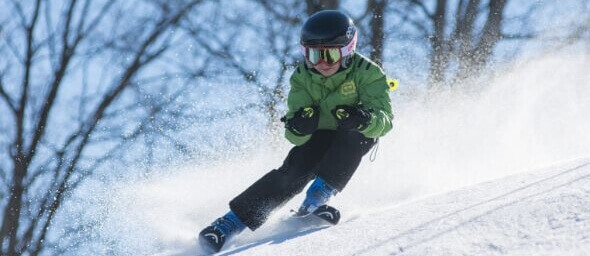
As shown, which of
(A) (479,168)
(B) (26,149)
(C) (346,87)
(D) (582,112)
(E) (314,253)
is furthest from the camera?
(B) (26,149)

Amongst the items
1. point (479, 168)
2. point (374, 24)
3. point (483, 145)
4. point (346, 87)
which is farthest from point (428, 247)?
point (374, 24)

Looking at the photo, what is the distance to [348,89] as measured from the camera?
12.7ft

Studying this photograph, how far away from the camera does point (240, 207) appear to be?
353 cm

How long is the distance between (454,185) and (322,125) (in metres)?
1.33

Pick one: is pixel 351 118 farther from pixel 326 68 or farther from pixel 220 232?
pixel 220 232

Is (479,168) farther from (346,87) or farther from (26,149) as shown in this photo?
(26,149)

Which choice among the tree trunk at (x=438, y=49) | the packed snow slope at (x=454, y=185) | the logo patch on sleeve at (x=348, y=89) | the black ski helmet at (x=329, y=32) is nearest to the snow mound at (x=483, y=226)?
the packed snow slope at (x=454, y=185)

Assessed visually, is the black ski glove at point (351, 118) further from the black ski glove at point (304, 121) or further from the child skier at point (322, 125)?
the black ski glove at point (304, 121)

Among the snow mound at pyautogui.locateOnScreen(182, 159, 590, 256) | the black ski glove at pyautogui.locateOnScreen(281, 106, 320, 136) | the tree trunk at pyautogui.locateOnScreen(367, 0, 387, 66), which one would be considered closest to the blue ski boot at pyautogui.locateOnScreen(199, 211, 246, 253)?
the snow mound at pyautogui.locateOnScreen(182, 159, 590, 256)

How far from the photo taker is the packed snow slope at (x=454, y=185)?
2016 mm

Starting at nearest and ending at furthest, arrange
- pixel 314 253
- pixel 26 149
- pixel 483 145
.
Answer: pixel 314 253 → pixel 483 145 → pixel 26 149

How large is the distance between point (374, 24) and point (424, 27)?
1026mm

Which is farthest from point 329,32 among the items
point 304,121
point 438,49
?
point 438,49

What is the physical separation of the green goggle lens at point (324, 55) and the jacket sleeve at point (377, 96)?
221 millimetres
